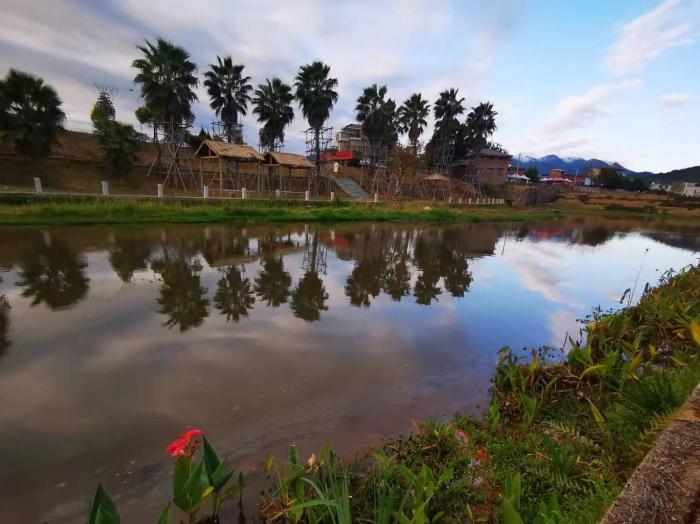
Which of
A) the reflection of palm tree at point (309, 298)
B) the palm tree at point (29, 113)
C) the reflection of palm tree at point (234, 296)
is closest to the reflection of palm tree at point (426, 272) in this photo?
the reflection of palm tree at point (309, 298)

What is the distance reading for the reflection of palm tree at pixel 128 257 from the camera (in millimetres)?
8511

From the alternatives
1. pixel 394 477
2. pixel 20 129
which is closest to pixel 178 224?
pixel 20 129

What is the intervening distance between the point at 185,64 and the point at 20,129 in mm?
11139

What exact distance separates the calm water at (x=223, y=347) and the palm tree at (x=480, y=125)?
140ft

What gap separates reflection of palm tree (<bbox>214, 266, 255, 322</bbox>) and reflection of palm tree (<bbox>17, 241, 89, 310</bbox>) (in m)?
2.63

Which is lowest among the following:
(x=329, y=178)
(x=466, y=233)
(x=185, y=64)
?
(x=466, y=233)

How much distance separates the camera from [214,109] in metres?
30.8

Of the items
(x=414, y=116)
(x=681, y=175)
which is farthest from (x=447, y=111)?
(x=681, y=175)

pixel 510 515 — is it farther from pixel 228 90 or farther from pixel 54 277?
pixel 228 90

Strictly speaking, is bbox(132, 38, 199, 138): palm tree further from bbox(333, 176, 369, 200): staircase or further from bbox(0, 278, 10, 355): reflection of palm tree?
bbox(0, 278, 10, 355): reflection of palm tree

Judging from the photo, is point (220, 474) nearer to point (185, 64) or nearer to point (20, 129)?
point (20, 129)

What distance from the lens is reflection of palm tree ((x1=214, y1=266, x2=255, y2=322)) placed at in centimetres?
646

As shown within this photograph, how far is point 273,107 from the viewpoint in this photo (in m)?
31.8

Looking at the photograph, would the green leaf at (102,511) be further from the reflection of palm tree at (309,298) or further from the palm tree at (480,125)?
the palm tree at (480,125)
